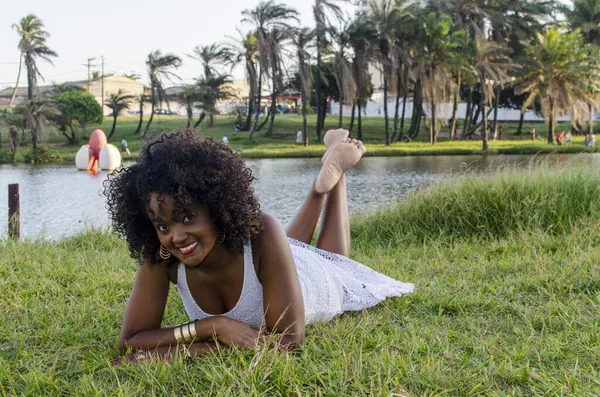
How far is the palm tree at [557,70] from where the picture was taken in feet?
96.1

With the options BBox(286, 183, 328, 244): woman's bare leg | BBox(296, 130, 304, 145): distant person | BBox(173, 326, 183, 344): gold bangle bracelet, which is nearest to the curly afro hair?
BBox(173, 326, 183, 344): gold bangle bracelet

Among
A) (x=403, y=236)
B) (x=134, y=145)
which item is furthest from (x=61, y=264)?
(x=134, y=145)

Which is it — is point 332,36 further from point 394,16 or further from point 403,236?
point 403,236

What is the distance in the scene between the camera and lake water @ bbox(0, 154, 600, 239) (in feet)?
35.9

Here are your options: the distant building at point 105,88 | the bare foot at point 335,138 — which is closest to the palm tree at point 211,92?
the distant building at point 105,88

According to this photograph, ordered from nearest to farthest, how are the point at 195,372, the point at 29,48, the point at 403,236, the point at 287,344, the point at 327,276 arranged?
the point at 195,372
the point at 287,344
the point at 327,276
the point at 403,236
the point at 29,48

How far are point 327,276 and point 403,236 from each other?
2784 mm

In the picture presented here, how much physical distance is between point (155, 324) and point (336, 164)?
1.87 meters

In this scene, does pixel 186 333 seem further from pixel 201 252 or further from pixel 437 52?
pixel 437 52

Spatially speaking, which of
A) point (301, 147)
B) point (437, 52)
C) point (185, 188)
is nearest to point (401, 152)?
point (301, 147)

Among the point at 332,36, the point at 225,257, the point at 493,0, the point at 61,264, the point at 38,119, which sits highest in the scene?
the point at 493,0

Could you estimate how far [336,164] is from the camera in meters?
3.89

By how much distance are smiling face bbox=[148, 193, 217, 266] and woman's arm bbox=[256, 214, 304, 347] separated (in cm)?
25

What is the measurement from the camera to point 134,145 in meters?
31.3
